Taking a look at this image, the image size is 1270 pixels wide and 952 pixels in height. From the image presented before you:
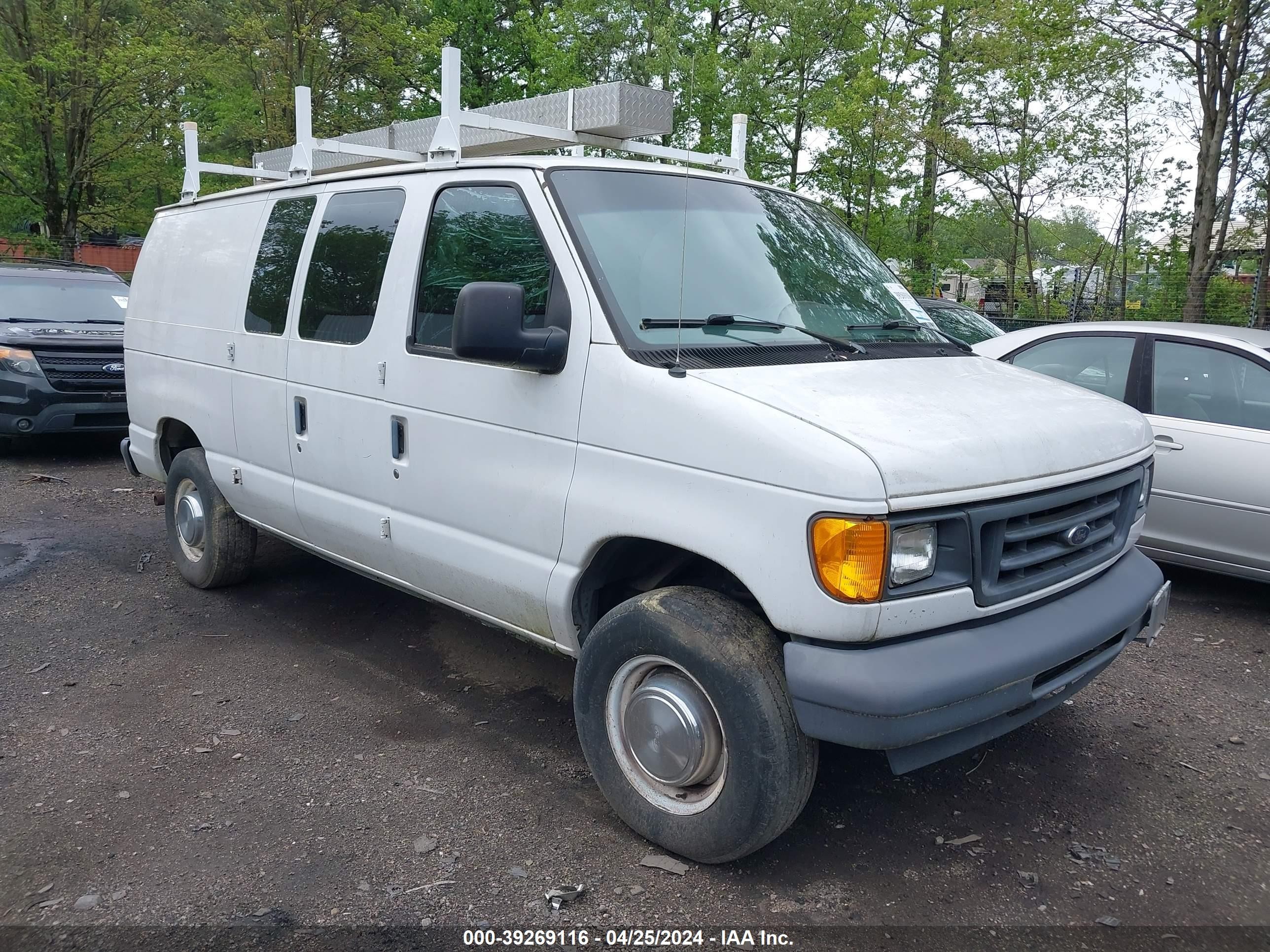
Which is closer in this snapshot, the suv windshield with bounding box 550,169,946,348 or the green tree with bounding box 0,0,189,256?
the suv windshield with bounding box 550,169,946,348

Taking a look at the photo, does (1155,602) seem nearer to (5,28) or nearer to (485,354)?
(485,354)

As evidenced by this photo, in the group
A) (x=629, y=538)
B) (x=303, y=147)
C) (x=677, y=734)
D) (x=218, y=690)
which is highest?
(x=303, y=147)

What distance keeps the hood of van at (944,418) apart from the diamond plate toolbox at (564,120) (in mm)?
1632

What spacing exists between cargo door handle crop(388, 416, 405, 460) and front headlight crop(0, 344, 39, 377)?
7.06m

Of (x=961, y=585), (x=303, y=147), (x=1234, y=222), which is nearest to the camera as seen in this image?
(x=961, y=585)

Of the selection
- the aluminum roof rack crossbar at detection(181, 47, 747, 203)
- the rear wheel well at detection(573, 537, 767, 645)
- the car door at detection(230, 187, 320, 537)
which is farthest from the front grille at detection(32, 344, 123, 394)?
the rear wheel well at detection(573, 537, 767, 645)

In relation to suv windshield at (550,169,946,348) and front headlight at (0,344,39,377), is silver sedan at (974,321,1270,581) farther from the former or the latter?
front headlight at (0,344,39,377)

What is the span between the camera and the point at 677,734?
308 centimetres

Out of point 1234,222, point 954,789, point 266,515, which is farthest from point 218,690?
point 1234,222

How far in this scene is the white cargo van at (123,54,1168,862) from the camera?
107 inches

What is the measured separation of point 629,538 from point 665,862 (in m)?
1.04

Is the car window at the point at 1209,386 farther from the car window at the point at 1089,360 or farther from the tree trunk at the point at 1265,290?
the tree trunk at the point at 1265,290

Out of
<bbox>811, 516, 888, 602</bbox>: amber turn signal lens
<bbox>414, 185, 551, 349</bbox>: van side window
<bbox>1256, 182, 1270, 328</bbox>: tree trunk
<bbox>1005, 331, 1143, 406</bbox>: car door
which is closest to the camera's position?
<bbox>811, 516, 888, 602</bbox>: amber turn signal lens

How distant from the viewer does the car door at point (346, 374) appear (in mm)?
4121
